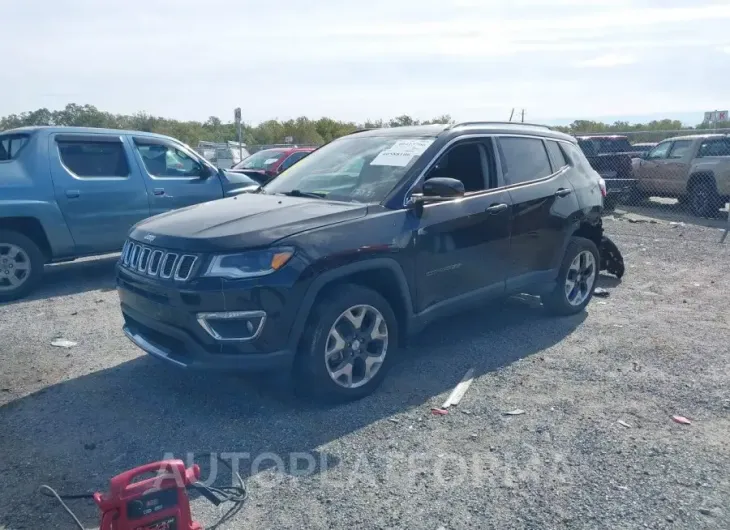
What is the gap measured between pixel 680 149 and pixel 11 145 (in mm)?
13274

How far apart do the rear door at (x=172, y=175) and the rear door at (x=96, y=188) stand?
165 millimetres

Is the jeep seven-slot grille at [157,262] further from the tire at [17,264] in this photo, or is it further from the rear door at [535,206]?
the tire at [17,264]

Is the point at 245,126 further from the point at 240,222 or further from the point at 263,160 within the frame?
the point at 240,222

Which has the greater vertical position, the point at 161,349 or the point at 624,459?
the point at 161,349

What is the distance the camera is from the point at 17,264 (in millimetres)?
7164

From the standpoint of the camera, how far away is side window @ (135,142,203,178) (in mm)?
8258

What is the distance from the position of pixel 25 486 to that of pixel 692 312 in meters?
6.02

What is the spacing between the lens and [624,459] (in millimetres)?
3639

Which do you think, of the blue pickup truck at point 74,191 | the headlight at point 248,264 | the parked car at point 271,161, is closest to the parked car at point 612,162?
the parked car at point 271,161

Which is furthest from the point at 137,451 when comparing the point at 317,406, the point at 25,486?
the point at 317,406

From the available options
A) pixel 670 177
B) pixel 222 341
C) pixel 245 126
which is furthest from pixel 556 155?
pixel 245 126

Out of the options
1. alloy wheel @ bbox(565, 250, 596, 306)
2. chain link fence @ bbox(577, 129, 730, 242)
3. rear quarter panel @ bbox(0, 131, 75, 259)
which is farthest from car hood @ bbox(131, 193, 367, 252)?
chain link fence @ bbox(577, 129, 730, 242)

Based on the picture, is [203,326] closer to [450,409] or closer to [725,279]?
[450,409]

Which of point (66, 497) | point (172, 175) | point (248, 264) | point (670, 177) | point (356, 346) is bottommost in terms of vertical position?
point (66, 497)
